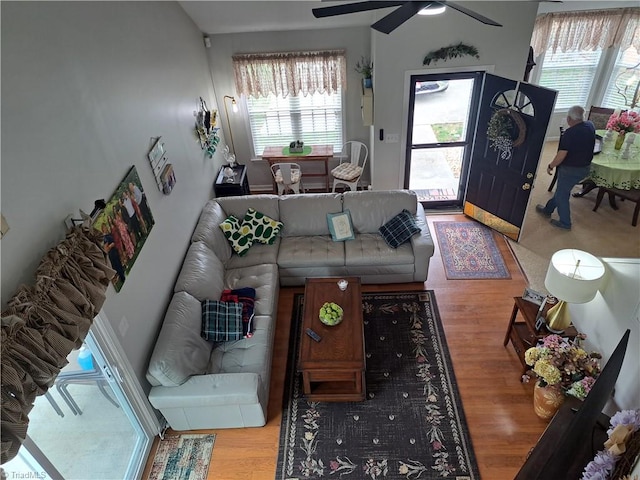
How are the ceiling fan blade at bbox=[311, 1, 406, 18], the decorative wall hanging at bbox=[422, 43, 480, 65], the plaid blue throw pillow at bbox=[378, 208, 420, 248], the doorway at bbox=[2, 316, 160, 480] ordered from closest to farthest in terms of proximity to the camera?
the doorway at bbox=[2, 316, 160, 480]
the ceiling fan blade at bbox=[311, 1, 406, 18]
the plaid blue throw pillow at bbox=[378, 208, 420, 248]
the decorative wall hanging at bbox=[422, 43, 480, 65]

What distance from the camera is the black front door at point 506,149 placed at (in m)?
4.78

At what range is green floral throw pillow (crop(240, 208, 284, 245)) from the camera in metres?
4.96

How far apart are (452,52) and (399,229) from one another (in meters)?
2.28

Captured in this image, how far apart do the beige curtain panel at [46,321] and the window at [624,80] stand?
8.00 metres

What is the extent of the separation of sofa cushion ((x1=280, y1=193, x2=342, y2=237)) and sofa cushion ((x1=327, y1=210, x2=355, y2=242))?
92 mm

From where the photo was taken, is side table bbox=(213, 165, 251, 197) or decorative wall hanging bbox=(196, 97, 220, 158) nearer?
decorative wall hanging bbox=(196, 97, 220, 158)

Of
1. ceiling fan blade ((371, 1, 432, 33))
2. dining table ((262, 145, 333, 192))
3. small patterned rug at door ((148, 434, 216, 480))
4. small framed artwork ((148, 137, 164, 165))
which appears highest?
ceiling fan blade ((371, 1, 432, 33))

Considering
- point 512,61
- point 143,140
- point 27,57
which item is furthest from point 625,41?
point 27,57

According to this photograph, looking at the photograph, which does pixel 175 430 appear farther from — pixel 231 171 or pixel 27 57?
pixel 231 171

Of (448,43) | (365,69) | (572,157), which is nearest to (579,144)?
(572,157)

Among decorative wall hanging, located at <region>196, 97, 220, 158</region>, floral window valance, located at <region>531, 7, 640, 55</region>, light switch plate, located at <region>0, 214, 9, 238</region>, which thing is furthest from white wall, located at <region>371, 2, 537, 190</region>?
light switch plate, located at <region>0, 214, 9, 238</region>

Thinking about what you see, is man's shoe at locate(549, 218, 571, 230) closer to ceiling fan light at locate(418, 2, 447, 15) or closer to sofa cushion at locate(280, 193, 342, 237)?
sofa cushion at locate(280, 193, 342, 237)

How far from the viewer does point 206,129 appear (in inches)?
221

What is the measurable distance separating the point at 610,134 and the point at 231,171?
5.14 metres
